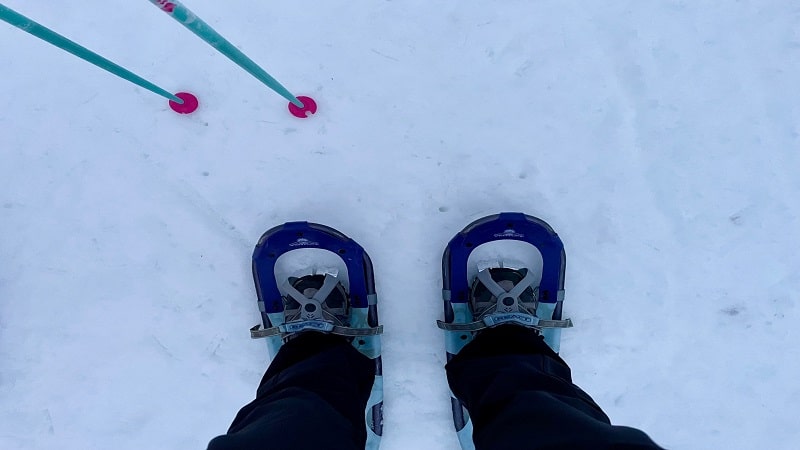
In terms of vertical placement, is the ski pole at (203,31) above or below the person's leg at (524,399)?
above

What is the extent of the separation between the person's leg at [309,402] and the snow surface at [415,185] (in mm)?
254

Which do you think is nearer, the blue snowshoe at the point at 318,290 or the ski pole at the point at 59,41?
the ski pole at the point at 59,41

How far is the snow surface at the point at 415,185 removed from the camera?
4.75ft

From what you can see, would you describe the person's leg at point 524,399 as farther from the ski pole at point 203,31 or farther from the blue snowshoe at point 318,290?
the ski pole at point 203,31

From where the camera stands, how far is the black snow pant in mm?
901

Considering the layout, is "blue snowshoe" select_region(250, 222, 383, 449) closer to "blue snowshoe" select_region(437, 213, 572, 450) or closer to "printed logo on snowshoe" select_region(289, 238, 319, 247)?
"printed logo on snowshoe" select_region(289, 238, 319, 247)

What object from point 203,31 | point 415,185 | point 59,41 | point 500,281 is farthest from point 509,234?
point 59,41

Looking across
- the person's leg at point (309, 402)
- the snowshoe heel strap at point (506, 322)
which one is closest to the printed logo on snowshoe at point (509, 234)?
the snowshoe heel strap at point (506, 322)

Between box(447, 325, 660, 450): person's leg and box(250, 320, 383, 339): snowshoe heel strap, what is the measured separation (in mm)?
254

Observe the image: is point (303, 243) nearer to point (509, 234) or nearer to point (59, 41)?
point (509, 234)

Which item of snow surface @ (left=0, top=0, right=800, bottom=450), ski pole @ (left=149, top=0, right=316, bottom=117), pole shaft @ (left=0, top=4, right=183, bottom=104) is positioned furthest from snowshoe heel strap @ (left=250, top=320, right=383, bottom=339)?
pole shaft @ (left=0, top=4, right=183, bottom=104)

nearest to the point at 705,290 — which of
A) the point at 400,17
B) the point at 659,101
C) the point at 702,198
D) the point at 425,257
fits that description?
the point at 702,198

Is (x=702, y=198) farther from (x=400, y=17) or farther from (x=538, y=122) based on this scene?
(x=400, y=17)

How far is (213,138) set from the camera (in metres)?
1.49
